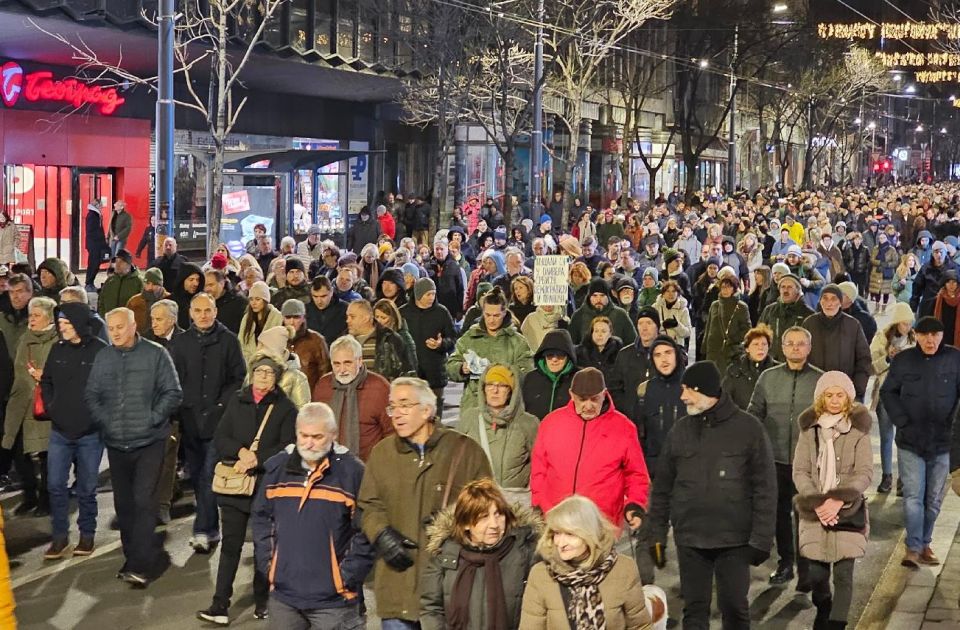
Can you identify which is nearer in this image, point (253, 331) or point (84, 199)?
point (253, 331)

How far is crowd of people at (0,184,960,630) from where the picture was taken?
6.65m

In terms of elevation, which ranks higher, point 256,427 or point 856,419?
point 856,419

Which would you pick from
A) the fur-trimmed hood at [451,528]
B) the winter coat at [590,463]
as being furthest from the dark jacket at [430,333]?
the fur-trimmed hood at [451,528]

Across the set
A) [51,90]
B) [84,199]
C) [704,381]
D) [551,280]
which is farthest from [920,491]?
[84,199]

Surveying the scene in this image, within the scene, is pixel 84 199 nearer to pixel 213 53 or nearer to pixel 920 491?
pixel 213 53

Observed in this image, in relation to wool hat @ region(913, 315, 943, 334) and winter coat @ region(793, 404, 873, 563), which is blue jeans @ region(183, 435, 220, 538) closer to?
winter coat @ region(793, 404, 873, 563)

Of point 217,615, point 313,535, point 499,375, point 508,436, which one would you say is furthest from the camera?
point 217,615

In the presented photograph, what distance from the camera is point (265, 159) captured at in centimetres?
3412

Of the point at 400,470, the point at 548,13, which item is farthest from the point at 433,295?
the point at 548,13

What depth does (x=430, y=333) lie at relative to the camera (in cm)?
1366

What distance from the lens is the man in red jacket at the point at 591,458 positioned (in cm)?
779

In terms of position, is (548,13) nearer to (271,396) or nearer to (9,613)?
(271,396)

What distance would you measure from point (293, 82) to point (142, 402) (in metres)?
28.2

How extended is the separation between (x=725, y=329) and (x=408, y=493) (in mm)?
7535
